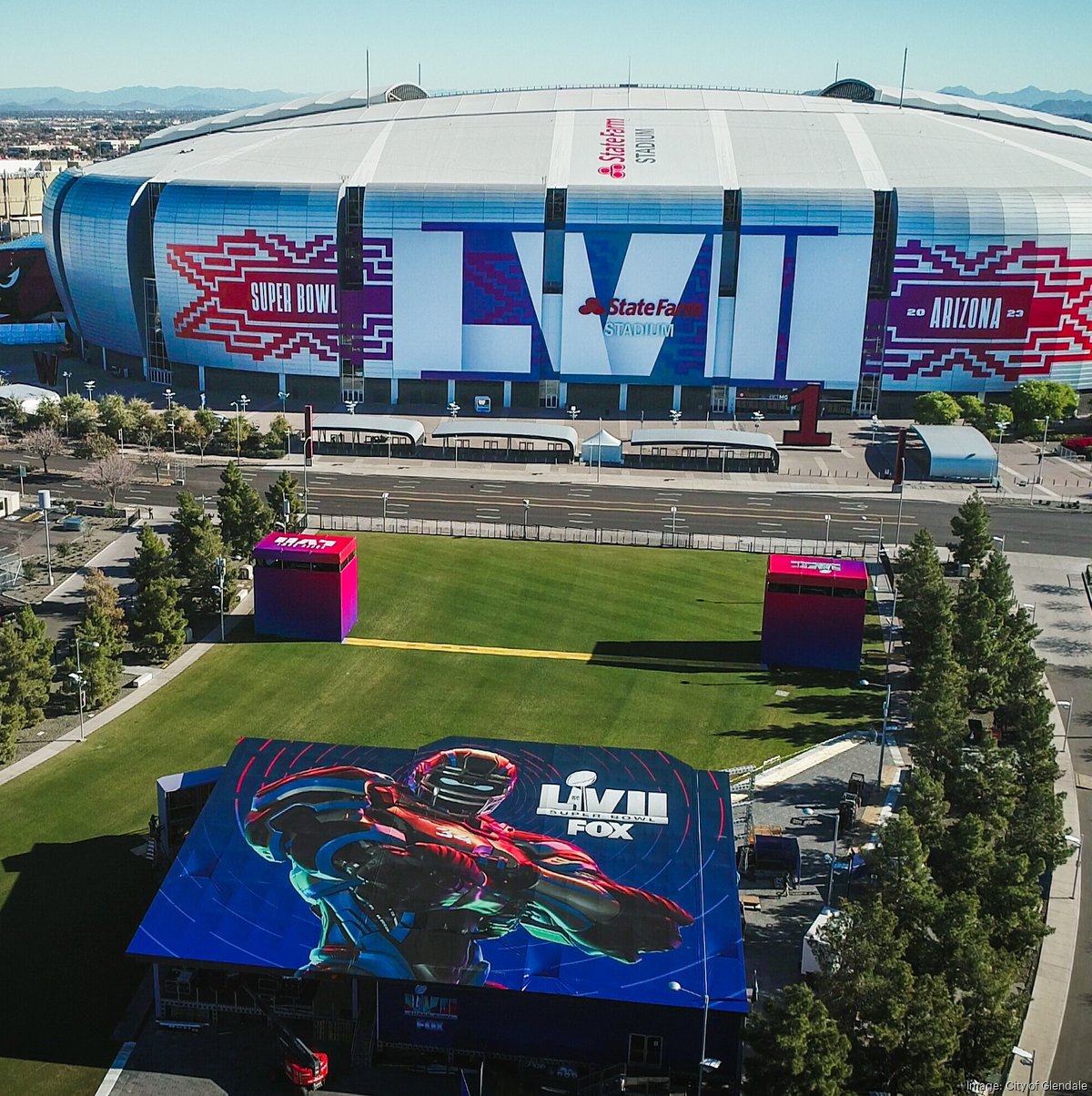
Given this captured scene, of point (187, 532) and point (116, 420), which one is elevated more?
point (187, 532)

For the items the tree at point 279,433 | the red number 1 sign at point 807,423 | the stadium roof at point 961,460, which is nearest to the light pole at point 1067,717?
the stadium roof at point 961,460

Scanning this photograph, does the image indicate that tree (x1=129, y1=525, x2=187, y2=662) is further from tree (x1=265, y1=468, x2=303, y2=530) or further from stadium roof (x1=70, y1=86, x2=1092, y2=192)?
stadium roof (x1=70, y1=86, x2=1092, y2=192)

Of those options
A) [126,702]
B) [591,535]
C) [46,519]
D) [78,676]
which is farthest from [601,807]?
[46,519]

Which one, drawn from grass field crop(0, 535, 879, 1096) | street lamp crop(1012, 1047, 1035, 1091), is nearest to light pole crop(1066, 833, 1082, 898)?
street lamp crop(1012, 1047, 1035, 1091)

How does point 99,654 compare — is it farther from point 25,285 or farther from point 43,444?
point 25,285

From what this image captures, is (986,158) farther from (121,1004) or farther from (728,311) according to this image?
(121,1004)

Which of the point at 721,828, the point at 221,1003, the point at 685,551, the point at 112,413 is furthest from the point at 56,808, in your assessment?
the point at 112,413
